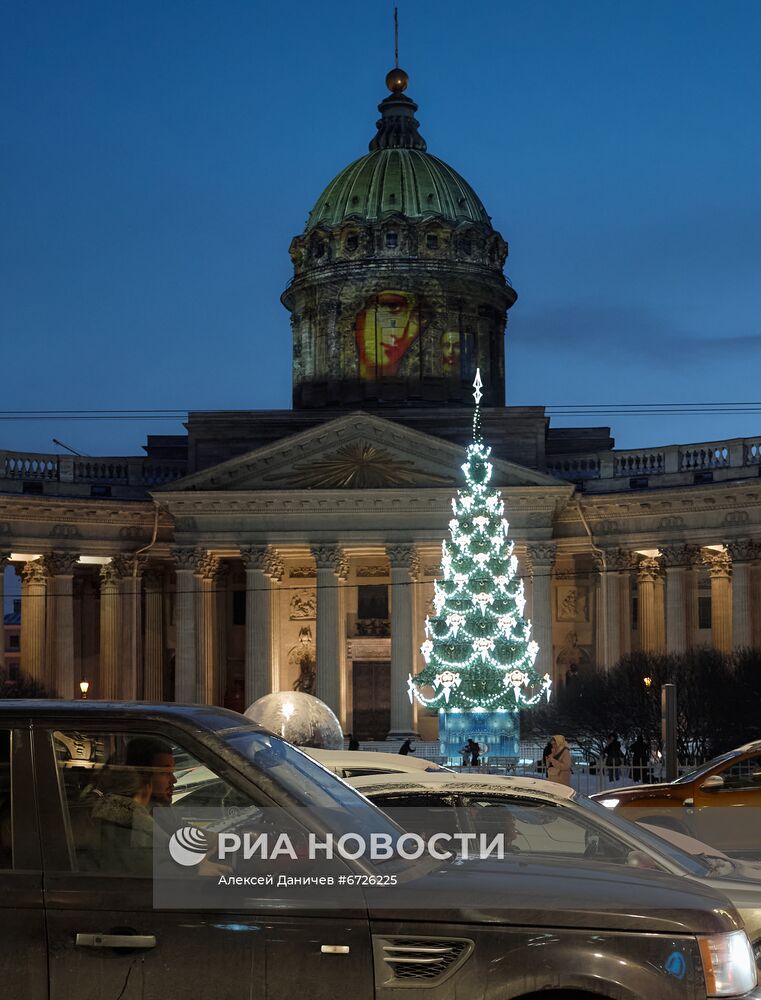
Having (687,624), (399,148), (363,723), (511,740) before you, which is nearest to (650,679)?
(511,740)

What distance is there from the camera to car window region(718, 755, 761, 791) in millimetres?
22953

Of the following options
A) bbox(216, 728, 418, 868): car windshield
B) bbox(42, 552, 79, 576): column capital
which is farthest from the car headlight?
bbox(42, 552, 79, 576): column capital

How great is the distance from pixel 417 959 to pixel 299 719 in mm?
19141

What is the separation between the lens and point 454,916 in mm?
7051

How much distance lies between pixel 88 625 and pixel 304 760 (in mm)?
69665

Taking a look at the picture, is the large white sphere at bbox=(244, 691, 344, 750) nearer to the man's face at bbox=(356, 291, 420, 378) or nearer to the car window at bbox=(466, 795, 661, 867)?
the car window at bbox=(466, 795, 661, 867)

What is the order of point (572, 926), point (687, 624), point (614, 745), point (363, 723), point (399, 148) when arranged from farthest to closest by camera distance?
point (399, 148), point (363, 723), point (687, 624), point (614, 745), point (572, 926)

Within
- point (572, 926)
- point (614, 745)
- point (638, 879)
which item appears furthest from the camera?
point (614, 745)

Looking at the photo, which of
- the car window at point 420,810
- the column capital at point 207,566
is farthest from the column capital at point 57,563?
the car window at point 420,810

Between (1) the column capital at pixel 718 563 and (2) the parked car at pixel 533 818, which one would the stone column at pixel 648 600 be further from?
(2) the parked car at pixel 533 818

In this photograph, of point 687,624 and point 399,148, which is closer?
point 687,624

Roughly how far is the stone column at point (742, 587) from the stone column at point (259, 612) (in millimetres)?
18987

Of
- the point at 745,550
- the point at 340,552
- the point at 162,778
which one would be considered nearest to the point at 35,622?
the point at 340,552

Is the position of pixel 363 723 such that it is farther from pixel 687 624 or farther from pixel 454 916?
pixel 454 916
